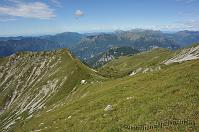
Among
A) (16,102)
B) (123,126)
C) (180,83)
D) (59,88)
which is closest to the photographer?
(123,126)

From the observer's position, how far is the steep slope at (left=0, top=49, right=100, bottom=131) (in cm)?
13000

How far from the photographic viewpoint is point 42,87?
152250 millimetres

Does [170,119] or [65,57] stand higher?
[170,119]

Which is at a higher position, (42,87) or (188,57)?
(188,57)

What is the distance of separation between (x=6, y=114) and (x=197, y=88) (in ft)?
476

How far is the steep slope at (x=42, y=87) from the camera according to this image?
13000cm

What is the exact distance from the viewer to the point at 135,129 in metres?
25.4

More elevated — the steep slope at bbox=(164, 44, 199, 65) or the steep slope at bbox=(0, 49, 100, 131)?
the steep slope at bbox=(164, 44, 199, 65)

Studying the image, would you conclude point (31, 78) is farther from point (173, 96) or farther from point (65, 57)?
point (173, 96)

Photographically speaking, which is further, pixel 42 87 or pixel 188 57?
pixel 42 87

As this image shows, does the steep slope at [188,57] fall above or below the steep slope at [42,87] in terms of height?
above

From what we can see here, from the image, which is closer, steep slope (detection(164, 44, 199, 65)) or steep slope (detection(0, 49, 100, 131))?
steep slope (detection(164, 44, 199, 65))

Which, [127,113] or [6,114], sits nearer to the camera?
[127,113]

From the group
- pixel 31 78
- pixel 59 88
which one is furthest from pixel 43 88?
pixel 31 78
